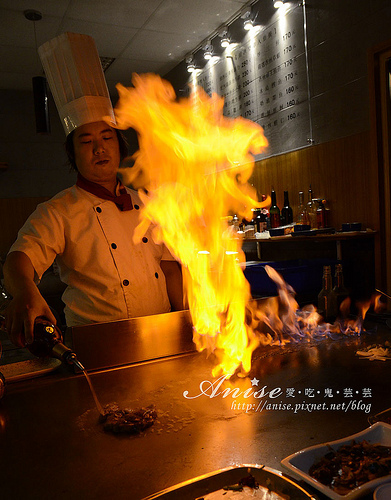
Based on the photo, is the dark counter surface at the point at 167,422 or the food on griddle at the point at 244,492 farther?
the dark counter surface at the point at 167,422

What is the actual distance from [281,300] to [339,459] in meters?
1.20

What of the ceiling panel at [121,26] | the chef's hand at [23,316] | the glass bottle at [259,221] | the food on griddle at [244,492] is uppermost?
the ceiling panel at [121,26]

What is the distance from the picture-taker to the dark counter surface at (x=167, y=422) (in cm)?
94

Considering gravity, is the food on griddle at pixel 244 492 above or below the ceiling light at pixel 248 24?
below

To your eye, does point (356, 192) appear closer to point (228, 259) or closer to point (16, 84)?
point (228, 259)

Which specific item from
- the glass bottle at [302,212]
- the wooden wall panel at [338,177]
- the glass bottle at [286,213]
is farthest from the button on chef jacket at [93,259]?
the glass bottle at [286,213]

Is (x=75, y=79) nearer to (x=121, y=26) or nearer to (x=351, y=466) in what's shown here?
(x=351, y=466)

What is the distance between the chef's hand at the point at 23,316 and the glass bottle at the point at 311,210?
3.34 metres

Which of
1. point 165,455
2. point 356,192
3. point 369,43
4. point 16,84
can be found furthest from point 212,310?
point 16,84

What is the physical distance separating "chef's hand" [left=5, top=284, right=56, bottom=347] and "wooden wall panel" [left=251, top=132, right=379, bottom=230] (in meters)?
3.02

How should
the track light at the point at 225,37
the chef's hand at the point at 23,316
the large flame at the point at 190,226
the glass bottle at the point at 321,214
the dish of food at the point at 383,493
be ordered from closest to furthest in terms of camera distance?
1. the dish of food at the point at 383,493
2. the chef's hand at the point at 23,316
3. the large flame at the point at 190,226
4. the glass bottle at the point at 321,214
5. the track light at the point at 225,37

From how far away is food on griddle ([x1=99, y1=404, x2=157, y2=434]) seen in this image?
1.12 metres

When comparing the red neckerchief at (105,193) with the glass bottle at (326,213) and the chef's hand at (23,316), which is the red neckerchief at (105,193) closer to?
the chef's hand at (23,316)

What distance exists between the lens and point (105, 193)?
221 centimetres
